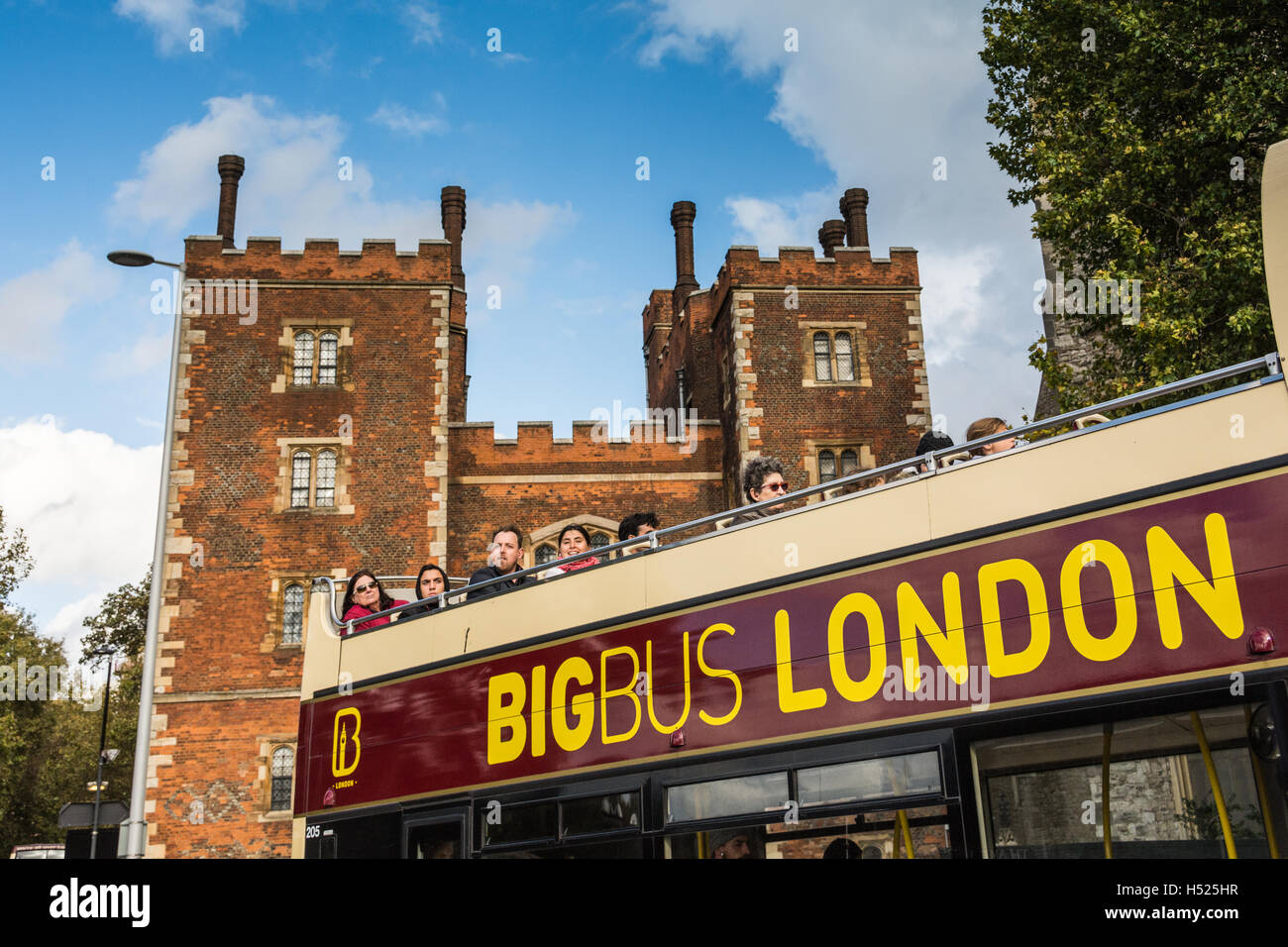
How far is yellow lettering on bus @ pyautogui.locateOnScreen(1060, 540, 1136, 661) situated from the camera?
445 centimetres

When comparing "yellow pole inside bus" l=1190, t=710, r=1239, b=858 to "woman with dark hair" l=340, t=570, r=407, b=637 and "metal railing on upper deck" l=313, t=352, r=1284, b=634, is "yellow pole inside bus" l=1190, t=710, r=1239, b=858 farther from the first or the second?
"woman with dark hair" l=340, t=570, r=407, b=637

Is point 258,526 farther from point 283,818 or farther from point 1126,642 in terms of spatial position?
point 1126,642

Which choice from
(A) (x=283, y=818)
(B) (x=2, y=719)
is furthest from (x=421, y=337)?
(B) (x=2, y=719)

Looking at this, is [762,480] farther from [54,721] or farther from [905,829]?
[54,721]

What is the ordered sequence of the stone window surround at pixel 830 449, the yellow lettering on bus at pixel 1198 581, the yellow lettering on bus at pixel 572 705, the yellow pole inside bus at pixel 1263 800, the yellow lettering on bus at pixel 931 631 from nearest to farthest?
the yellow pole inside bus at pixel 1263 800 < the yellow lettering on bus at pixel 1198 581 < the yellow lettering on bus at pixel 931 631 < the yellow lettering on bus at pixel 572 705 < the stone window surround at pixel 830 449

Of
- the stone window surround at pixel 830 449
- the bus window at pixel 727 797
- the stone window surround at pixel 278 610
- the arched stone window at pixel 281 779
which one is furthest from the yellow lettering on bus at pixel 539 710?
the stone window surround at pixel 830 449

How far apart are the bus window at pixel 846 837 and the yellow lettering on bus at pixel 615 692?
2.45 ft

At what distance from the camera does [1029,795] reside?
4.58 meters

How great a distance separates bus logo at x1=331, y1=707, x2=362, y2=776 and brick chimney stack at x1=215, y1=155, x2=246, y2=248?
92.8 ft

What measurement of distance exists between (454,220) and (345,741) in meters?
31.1

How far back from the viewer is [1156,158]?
15.3m

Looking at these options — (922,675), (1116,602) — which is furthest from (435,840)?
(1116,602)

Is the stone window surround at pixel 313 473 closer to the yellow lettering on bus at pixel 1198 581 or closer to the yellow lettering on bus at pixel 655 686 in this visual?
the yellow lettering on bus at pixel 655 686

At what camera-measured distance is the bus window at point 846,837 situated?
4.80 meters
